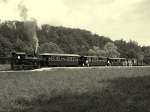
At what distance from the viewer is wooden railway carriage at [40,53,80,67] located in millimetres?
52406

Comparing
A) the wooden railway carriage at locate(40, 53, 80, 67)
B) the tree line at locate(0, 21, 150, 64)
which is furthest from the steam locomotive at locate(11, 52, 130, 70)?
the tree line at locate(0, 21, 150, 64)

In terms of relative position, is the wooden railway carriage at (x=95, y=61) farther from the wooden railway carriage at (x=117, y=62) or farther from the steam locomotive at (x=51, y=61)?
the wooden railway carriage at (x=117, y=62)

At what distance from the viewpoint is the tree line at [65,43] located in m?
124

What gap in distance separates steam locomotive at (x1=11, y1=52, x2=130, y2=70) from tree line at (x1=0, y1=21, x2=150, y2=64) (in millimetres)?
48236

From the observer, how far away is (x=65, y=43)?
168 metres

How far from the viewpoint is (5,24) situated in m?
141

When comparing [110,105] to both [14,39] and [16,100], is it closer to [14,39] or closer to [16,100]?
[16,100]

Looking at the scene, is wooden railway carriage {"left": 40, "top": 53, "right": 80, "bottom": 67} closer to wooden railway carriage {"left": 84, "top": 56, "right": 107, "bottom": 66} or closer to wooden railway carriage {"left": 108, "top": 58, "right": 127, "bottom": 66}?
wooden railway carriage {"left": 84, "top": 56, "right": 107, "bottom": 66}

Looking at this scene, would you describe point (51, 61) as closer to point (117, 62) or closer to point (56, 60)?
point (56, 60)

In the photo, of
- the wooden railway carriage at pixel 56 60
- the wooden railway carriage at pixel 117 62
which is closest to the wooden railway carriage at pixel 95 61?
the wooden railway carriage at pixel 117 62

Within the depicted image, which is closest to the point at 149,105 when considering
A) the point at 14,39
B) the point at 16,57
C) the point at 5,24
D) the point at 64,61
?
the point at 16,57

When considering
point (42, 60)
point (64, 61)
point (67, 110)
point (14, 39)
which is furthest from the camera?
point (14, 39)

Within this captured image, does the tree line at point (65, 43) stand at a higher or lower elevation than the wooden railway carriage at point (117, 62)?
higher

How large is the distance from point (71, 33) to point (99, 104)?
177 m
